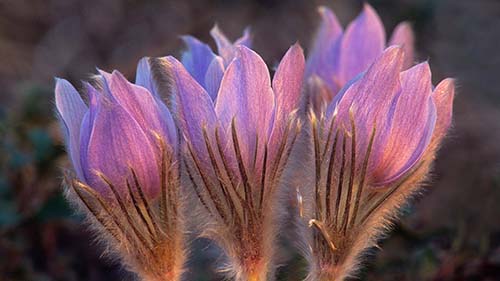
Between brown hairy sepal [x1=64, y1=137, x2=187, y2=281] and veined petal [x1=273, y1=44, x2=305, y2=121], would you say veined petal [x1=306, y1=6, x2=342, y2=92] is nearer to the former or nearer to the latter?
veined petal [x1=273, y1=44, x2=305, y2=121]

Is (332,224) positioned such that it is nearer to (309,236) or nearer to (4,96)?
(309,236)

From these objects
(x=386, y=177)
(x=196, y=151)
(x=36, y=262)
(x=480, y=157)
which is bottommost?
(x=480, y=157)

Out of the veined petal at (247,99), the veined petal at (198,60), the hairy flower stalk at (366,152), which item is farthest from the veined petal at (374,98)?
the veined petal at (198,60)

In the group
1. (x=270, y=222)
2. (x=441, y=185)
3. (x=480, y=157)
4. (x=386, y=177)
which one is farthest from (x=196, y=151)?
(x=480, y=157)

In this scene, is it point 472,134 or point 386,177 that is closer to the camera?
point 386,177

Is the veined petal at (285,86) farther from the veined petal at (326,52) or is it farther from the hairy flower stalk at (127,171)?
the veined petal at (326,52)

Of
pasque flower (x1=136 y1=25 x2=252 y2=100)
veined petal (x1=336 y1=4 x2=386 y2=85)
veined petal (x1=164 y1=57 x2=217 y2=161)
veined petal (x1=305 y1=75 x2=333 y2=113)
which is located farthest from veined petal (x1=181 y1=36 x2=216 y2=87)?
veined petal (x1=336 y1=4 x2=386 y2=85)

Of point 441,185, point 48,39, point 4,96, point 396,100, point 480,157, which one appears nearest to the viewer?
point 396,100
